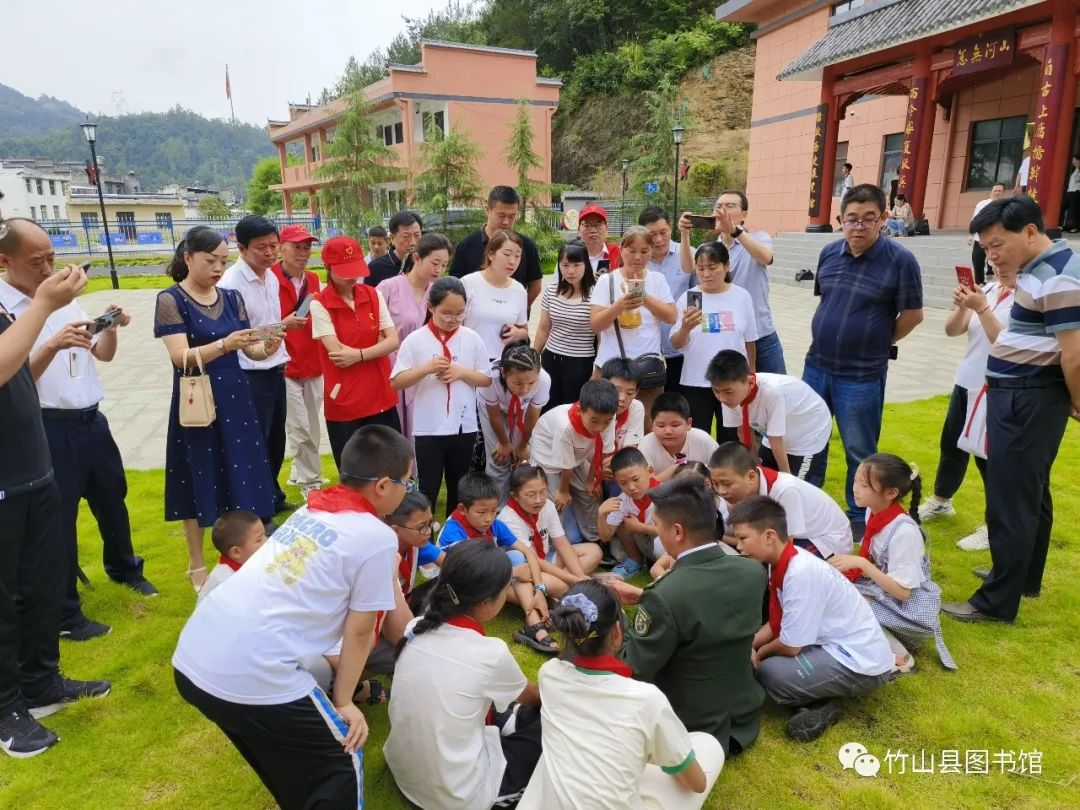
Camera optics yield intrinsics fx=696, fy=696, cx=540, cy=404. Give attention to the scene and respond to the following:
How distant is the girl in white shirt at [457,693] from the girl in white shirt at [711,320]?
2.54 m

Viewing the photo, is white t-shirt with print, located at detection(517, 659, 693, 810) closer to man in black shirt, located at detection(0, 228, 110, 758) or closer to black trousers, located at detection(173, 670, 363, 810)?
black trousers, located at detection(173, 670, 363, 810)

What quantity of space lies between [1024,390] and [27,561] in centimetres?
425

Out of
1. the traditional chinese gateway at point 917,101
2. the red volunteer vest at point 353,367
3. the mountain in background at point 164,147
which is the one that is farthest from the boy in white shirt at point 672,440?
the mountain in background at point 164,147

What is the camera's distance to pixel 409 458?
2287 millimetres

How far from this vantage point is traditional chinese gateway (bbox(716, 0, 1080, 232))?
12.4 m

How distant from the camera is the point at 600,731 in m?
1.98

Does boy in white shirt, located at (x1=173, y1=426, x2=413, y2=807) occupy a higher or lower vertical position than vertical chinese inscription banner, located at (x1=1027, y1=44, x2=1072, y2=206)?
lower

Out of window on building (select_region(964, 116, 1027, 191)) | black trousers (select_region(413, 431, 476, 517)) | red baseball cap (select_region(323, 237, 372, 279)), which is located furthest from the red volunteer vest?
window on building (select_region(964, 116, 1027, 191))

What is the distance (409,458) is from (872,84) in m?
17.7

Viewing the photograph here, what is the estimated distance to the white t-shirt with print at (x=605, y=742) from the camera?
195cm

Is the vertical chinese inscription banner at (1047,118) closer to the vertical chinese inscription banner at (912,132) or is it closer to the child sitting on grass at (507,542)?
the vertical chinese inscription banner at (912,132)

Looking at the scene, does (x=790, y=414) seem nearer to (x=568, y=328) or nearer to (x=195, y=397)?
A: (x=568, y=328)

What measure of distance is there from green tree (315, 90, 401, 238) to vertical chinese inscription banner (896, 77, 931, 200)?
14842 mm

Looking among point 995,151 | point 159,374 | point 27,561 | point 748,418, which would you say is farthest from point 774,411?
point 995,151
